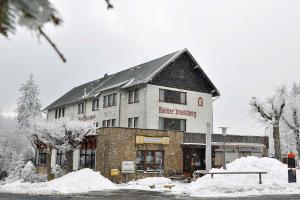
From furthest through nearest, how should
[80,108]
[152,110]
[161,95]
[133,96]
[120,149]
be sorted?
1. [80,108]
2. [133,96]
3. [161,95]
4. [152,110]
5. [120,149]

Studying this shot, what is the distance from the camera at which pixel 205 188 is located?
65.9ft

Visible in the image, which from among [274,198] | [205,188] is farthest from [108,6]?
[205,188]

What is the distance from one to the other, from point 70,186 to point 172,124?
14.0 meters

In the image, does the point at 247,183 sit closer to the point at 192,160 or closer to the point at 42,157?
the point at 192,160

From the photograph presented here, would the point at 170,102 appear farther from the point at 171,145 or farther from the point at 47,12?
the point at 47,12

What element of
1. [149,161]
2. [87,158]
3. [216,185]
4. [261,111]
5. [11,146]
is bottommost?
[216,185]

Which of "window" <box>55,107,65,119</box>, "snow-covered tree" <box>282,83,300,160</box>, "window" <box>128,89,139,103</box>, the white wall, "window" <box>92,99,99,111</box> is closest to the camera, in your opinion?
the white wall

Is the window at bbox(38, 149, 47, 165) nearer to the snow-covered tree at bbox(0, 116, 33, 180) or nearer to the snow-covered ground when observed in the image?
the snow-covered tree at bbox(0, 116, 33, 180)

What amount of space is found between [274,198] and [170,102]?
19.0 metres

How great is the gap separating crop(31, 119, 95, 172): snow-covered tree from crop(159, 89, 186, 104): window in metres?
8.91

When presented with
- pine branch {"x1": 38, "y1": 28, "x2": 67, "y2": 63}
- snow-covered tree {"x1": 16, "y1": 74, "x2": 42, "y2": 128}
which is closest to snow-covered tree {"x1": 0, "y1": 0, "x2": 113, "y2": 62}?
pine branch {"x1": 38, "y1": 28, "x2": 67, "y2": 63}

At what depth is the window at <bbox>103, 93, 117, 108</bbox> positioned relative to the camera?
37594mm

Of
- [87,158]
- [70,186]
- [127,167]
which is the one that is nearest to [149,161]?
[127,167]

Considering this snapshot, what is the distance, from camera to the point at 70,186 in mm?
22797
